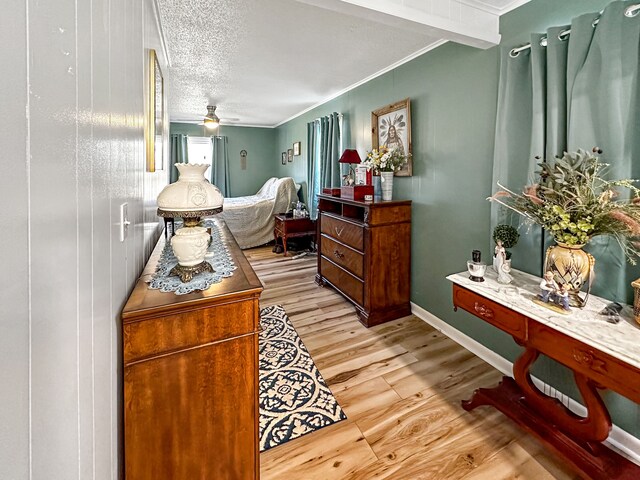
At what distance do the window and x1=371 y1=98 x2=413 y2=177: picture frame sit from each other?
4697 mm

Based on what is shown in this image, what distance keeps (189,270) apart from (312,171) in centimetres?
409

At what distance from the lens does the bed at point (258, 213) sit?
543 cm

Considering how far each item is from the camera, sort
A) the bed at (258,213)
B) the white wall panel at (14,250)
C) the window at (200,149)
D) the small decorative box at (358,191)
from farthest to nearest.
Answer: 1. the window at (200,149)
2. the bed at (258,213)
3. the small decorative box at (358,191)
4. the white wall panel at (14,250)

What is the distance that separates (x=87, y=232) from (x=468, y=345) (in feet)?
8.54

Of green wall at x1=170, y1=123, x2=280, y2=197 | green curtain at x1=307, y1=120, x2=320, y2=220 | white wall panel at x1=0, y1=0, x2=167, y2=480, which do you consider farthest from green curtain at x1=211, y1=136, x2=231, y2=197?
white wall panel at x1=0, y1=0, x2=167, y2=480

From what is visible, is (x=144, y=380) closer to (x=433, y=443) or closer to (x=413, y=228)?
(x=433, y=443)

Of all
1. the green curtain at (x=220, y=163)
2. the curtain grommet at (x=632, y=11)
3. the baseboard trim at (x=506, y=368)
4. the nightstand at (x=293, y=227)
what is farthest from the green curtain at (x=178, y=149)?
the curtain grommet at (x=632, y=11)

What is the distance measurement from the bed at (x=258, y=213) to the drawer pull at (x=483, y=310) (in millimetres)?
4376

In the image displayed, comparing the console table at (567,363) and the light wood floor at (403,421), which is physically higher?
the console table at (567,363)

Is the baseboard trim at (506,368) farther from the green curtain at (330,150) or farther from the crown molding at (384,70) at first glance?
the crown molding at (384,70)

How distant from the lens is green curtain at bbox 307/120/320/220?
4.95 meters

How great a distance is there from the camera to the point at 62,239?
1.90 feet

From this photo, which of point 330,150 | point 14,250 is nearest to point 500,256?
point 14,250

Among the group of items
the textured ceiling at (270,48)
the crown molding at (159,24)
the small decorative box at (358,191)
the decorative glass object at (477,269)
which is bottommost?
the decorative glass object at (477,269)
